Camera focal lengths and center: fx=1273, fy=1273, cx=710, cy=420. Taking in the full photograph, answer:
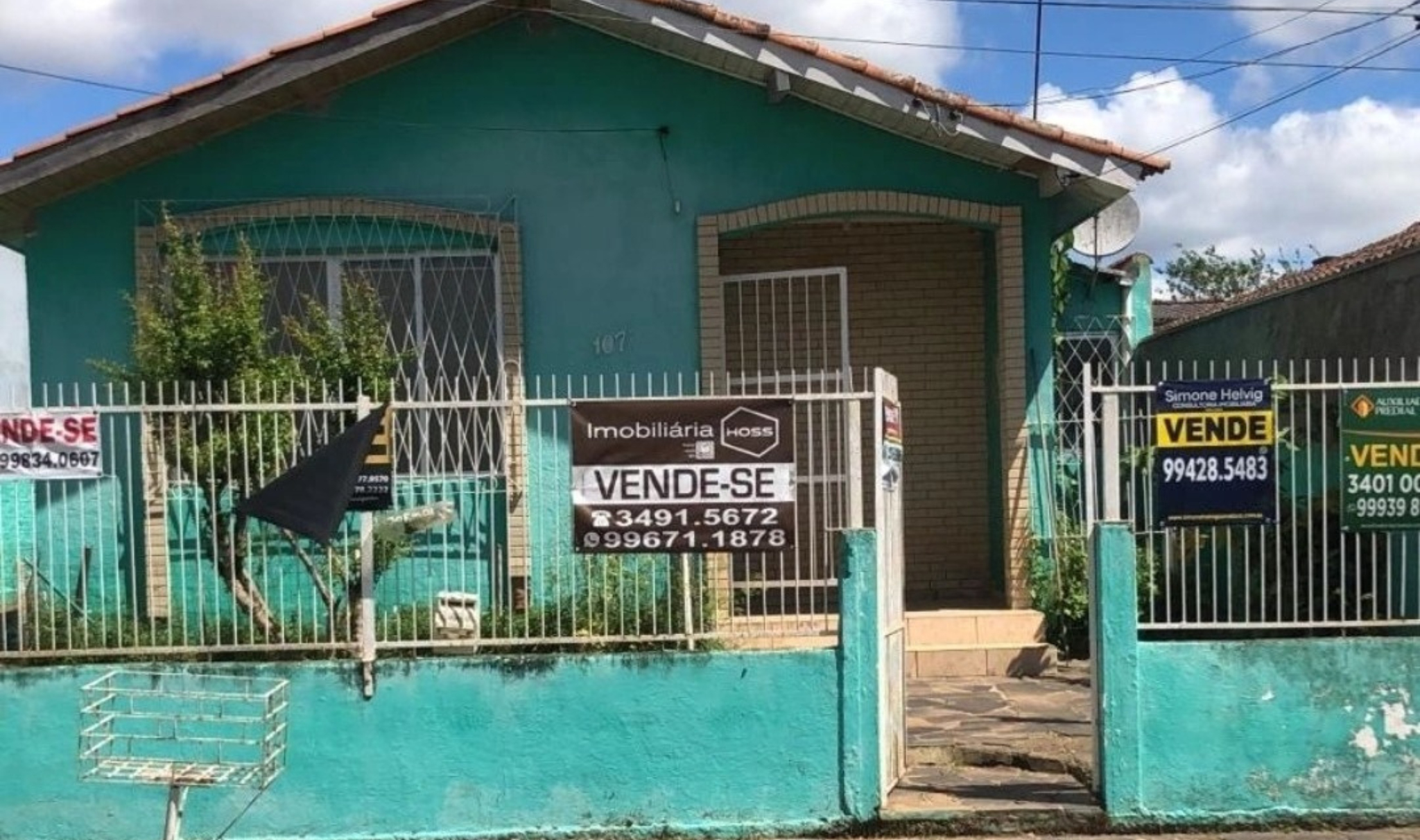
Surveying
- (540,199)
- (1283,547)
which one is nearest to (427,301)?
(540,199)

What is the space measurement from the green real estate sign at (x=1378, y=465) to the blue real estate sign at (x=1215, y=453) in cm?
42

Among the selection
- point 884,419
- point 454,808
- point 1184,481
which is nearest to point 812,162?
point 884,419

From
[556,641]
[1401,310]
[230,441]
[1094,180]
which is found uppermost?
[1094,180]

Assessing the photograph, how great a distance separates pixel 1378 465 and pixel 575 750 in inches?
162

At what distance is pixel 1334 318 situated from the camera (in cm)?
1055

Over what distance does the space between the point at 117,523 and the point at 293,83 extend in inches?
138

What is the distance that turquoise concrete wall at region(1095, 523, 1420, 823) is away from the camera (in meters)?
6.05

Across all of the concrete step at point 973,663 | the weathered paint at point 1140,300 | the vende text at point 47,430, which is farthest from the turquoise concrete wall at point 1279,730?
the weathered paint at point 1140,300

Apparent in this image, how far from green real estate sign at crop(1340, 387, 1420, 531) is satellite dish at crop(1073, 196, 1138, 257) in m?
5.87

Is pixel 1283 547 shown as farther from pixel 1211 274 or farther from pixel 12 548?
pixel 1211 274

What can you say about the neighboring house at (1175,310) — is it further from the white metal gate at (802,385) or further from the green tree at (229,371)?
the green tree at (229,371)

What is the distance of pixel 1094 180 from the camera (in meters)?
8.43

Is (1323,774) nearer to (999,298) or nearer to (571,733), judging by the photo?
(571,733)

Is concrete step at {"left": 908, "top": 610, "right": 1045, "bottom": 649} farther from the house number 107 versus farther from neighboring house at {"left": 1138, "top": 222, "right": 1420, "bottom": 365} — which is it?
neighboring house at {"left": 1138, "top": 222, "right": 1420, "bottom": 365}
